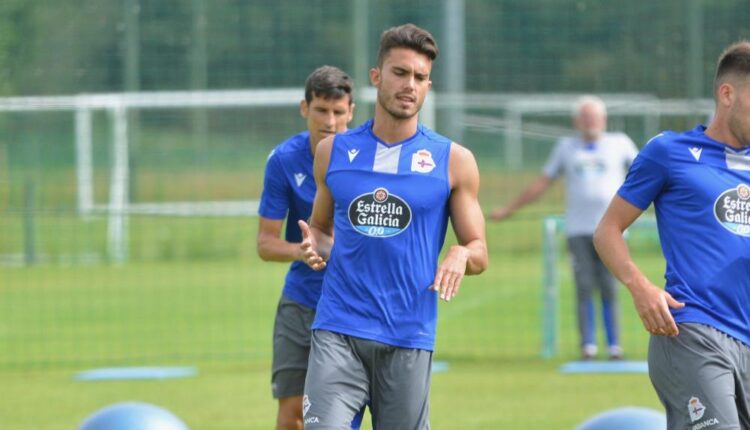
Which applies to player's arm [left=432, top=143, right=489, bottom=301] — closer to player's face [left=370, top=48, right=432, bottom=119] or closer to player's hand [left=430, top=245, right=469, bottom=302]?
player's hand [left=430, top=245, right=469, bottom=302]

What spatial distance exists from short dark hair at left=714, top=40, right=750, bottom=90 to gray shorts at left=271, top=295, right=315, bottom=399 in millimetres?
2779

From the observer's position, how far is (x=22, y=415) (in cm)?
1068

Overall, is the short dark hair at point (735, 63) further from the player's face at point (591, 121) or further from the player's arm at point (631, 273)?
the player's face at point (591, 121)

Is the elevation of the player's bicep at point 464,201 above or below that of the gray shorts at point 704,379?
above

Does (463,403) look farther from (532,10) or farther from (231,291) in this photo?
(231,291)

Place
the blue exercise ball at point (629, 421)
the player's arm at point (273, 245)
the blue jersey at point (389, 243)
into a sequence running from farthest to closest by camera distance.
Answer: the blue exercise ball at point (629, 421) < the player's arm at point (273, 245) < the blue jersey at point (389, 243)

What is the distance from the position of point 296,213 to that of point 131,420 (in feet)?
4.76

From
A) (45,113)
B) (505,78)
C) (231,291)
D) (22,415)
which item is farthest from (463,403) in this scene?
(231,291)

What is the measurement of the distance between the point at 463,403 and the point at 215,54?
17.5 ft

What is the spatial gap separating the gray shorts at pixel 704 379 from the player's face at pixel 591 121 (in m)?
7.24

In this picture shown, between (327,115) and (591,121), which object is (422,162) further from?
(591,121)

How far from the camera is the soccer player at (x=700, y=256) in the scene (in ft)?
19.4

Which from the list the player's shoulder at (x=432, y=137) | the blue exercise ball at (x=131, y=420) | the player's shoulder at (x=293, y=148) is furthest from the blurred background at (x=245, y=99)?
the player's shoulder at (x=432, y=137)

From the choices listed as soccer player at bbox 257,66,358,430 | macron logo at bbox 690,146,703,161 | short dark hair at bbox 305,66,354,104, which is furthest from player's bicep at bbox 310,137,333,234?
macron logo at bbox 690,146,703,161
